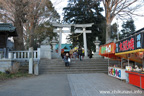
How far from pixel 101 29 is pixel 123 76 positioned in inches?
842

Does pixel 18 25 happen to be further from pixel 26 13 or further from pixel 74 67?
pixel 74 67

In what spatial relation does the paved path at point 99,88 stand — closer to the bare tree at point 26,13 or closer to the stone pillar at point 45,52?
the bare tree at point 26,13

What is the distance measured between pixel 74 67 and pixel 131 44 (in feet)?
27.8

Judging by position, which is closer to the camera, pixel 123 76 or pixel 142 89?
pixel 142 89

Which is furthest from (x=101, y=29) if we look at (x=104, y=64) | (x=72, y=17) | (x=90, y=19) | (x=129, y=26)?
(x=129, y=26)

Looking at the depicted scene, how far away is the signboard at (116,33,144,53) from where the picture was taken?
7.19m

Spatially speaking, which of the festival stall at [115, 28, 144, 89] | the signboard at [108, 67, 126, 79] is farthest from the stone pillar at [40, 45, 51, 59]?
the festival stall at [115, 28, 144, 89]

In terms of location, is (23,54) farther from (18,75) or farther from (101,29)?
(101,29)

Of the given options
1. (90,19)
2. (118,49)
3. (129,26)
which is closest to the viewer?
(118,49)

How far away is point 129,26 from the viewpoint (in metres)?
47.9

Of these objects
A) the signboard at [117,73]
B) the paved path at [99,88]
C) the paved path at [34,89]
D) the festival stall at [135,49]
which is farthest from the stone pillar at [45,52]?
the festival stall at [135,49]

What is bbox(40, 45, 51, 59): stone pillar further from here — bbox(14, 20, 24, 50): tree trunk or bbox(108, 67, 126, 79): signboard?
bbox(108, 67, 126, 79): signboard

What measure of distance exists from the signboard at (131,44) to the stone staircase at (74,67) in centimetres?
581

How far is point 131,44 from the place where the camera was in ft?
26.5
